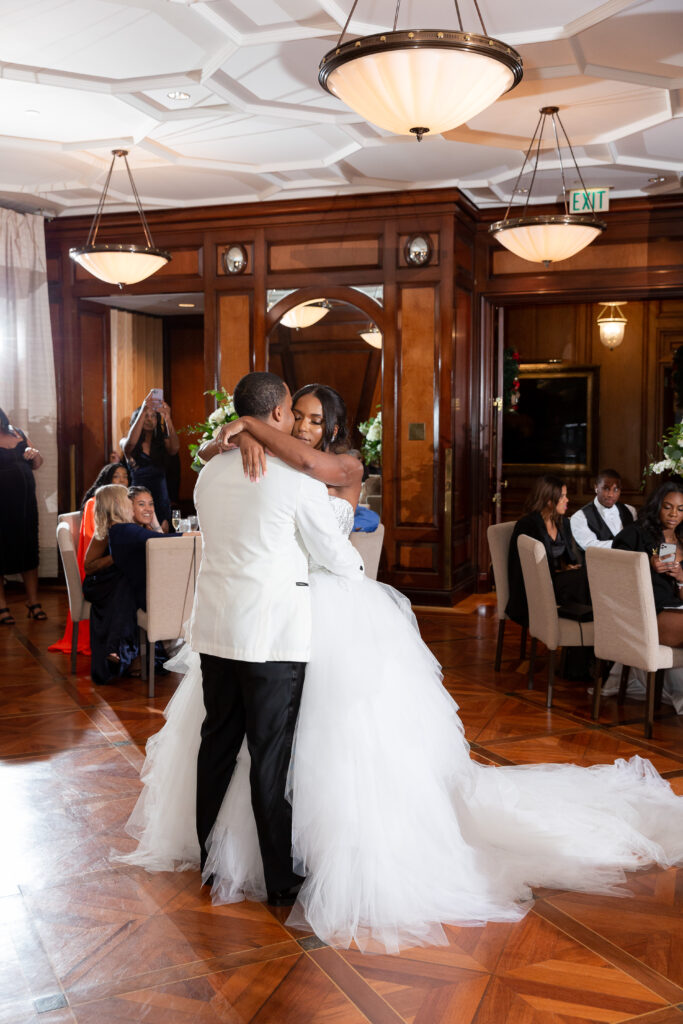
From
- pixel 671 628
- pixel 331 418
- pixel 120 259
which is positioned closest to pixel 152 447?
pixel 120 259

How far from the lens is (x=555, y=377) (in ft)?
39.1

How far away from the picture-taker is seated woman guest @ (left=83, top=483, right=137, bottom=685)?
5738mm

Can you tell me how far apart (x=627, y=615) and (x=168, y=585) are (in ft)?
8.05

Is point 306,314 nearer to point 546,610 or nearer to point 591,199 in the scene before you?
point 591,199

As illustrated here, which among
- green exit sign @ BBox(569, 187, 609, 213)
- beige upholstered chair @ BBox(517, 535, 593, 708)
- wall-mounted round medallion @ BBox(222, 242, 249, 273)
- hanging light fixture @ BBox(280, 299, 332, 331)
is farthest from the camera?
wall-mounted round medallion @ BBox(222, 242, 249, 273)

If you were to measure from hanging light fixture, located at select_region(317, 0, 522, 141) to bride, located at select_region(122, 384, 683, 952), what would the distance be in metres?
1.56

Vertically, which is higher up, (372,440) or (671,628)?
(372,440)

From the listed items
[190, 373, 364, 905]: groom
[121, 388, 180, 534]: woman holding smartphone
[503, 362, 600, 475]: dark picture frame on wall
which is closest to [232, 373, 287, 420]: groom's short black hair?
[190, 373, 364, 905]: groom

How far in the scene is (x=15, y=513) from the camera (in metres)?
7.69

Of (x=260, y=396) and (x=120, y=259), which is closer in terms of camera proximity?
(x=260, y=396)

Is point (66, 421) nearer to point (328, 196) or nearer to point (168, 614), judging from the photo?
point (328, 196)

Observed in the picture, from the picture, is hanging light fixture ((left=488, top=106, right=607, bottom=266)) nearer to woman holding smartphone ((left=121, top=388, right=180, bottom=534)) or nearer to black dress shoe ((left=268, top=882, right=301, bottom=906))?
woman holding smartphone ((left=121, top=388, right=180, bottom=534))

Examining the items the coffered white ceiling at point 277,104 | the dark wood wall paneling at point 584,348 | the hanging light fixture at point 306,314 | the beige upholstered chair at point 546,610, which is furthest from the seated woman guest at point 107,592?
the dark wood wall paneling at point 584,348

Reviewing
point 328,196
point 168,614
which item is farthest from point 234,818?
point 328,196
